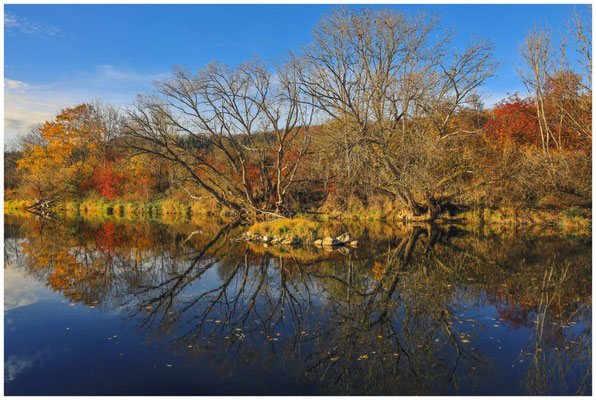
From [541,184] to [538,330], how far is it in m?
17.5

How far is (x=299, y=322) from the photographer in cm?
770

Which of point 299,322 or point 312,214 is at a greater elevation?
point 312,214

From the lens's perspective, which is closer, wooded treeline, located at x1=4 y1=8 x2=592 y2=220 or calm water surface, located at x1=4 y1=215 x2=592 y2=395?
calm water surface, located at x1=4 y1=215 x2=592 y2=395

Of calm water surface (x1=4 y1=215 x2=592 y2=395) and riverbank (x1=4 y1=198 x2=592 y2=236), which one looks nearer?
calm water surface (x1=4 y1=215 x2=592 y2=395)

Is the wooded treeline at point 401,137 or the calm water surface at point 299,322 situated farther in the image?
the wooded treeline at point 401,137

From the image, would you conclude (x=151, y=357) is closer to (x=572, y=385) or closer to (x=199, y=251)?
(x=572, y=385)

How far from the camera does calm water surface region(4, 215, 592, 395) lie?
5.49 m

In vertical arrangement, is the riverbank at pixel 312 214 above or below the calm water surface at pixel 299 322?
above

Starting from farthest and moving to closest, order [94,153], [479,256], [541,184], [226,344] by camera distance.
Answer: [94,153] < [541,184] < [479,256] < [226,344]

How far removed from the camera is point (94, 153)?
134ft

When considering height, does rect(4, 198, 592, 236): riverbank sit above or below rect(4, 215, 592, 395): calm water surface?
above

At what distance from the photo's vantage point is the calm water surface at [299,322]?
549 centimetres

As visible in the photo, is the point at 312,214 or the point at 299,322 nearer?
the point at 299,322

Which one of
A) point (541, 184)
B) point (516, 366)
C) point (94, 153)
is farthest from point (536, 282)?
point (94, 153)
